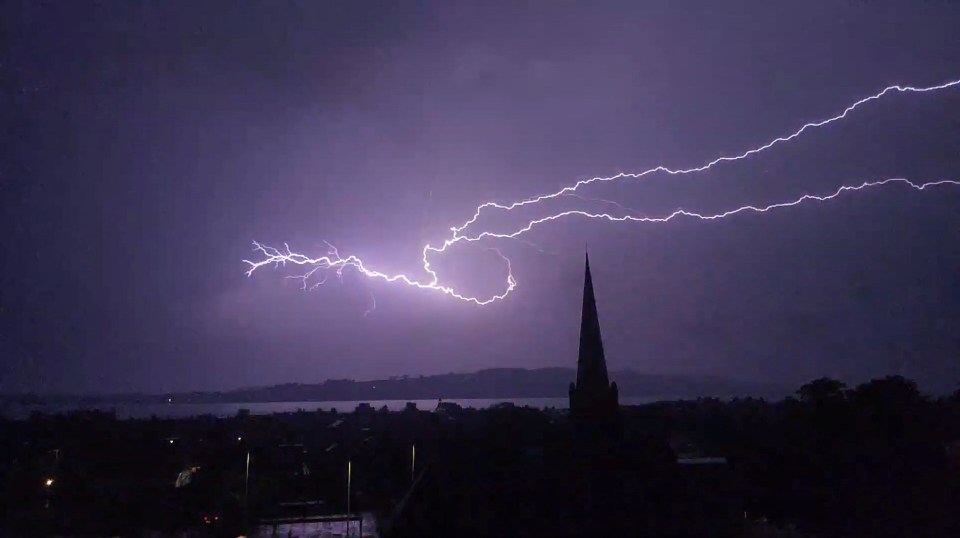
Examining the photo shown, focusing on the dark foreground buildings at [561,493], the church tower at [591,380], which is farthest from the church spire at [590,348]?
the dark foreground buildings at [561,493]

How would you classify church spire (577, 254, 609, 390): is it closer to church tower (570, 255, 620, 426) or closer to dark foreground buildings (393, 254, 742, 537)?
church tower (570, 255, 620, 426)

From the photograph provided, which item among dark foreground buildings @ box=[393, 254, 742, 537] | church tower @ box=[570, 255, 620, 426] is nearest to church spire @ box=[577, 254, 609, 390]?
church tower @ box=[570, 255, 620, 426]

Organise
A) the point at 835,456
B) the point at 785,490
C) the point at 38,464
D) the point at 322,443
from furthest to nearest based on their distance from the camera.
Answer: the point at 322,443 < the point at 38,464 < the point at 835,456 < the point at 785,490

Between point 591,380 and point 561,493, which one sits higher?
point 591,380

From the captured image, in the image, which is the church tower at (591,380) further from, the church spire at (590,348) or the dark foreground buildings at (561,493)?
the dark foreground buildings at (561,493)

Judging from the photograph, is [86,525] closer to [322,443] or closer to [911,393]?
[322,443]

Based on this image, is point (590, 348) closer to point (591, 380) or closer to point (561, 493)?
point (591, 380)

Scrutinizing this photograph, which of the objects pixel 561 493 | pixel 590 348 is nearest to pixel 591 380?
pixel 590 348

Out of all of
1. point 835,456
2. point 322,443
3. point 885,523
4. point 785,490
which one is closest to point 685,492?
point 885,523
